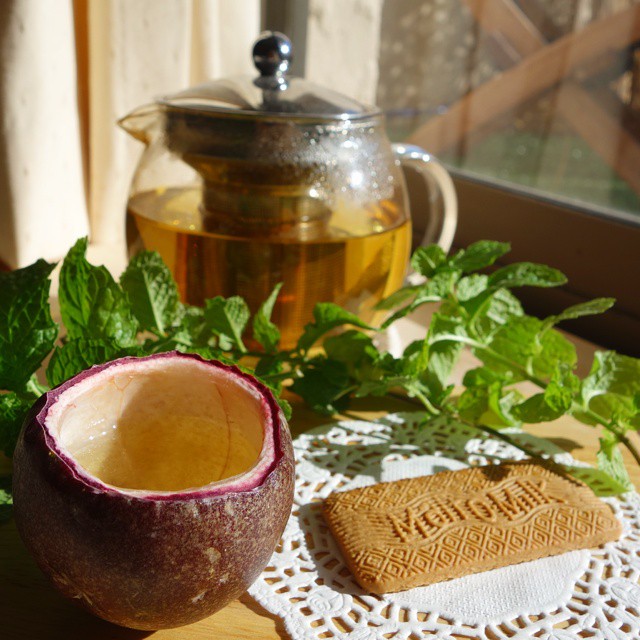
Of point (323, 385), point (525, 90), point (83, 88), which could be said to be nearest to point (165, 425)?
point (323, 385)

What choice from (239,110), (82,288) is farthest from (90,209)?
(82,288)

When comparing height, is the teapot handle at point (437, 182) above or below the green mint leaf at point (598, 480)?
above

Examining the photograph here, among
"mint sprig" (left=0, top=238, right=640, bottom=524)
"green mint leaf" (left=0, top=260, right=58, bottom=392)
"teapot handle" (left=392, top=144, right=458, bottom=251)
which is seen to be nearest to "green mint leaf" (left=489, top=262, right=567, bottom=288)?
"mint sprig" (left=0, top=238, right=640, bottom=524)

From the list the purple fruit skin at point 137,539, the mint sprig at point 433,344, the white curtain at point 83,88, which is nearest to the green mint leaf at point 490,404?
the mint sprig at point 433,344

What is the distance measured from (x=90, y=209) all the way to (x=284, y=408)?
66 cm

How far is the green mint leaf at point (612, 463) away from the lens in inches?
19.3

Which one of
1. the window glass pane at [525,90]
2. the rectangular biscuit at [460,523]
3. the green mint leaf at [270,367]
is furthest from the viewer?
the window glass pane at [525,90]

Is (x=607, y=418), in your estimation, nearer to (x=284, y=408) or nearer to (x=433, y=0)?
(x=284, y=408)

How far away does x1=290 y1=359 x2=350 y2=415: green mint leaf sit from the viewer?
1.82 ft

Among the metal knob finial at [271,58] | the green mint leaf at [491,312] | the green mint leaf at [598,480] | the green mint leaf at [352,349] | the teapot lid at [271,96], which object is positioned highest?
the metal knob finial at [271,58]

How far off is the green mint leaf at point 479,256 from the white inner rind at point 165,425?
242mm

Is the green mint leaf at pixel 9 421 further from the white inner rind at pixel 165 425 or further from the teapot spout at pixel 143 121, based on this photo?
the teapot spout at pixel 143 121

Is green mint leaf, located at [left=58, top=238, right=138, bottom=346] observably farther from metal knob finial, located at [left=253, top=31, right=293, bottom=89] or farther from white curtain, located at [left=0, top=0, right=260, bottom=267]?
white curtain, located at [left=0, top=0, right=260, bottom=267]

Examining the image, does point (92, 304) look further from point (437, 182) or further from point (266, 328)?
point (437, 182)
